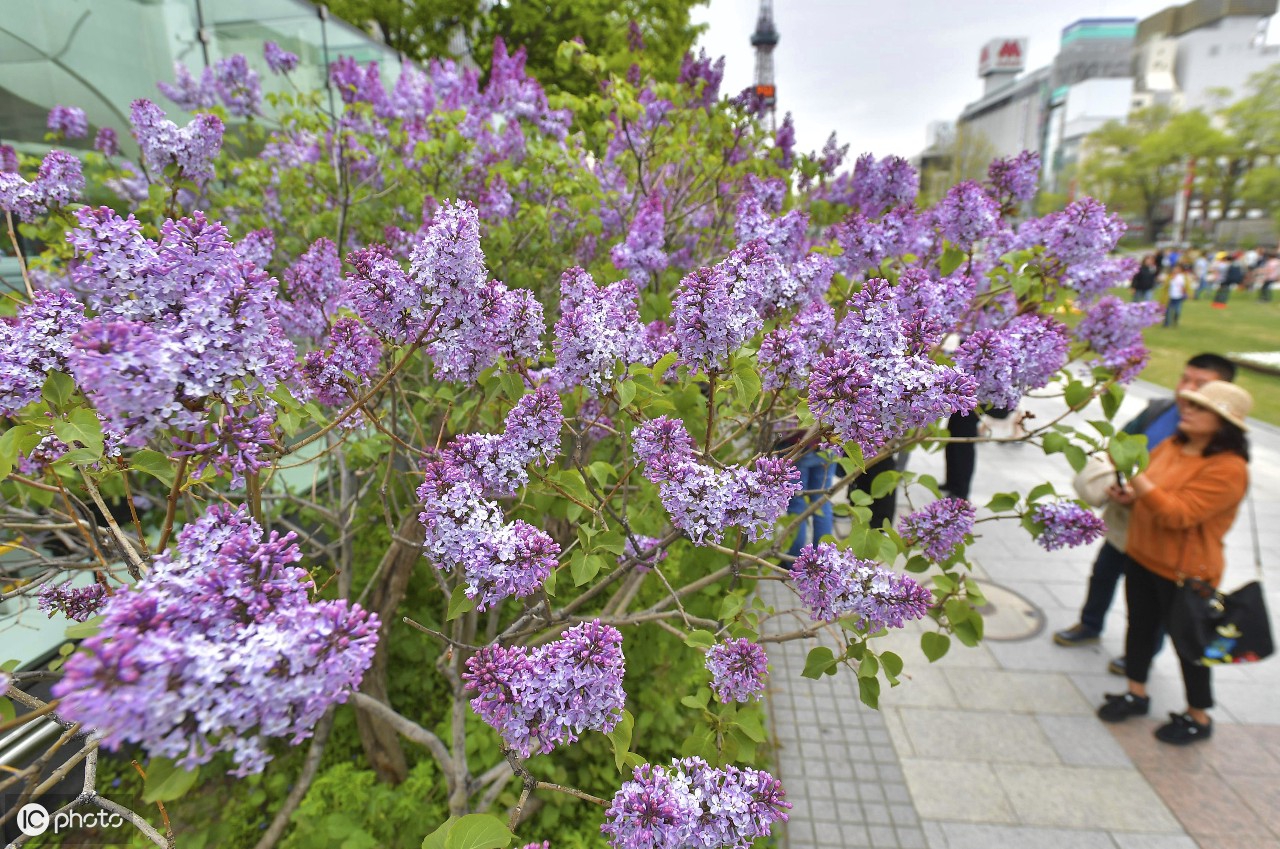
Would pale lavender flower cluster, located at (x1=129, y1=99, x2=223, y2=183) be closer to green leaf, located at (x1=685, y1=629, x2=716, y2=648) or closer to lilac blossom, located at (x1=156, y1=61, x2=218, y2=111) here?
green leaf, located at (x1=685, y1=629, x2=716, y2=648)

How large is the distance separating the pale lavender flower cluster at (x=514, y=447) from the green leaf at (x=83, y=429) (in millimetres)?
741

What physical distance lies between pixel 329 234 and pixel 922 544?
3.93 metres

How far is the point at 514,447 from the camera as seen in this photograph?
1740 millimetres

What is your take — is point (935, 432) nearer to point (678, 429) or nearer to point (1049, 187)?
point (678, 429)

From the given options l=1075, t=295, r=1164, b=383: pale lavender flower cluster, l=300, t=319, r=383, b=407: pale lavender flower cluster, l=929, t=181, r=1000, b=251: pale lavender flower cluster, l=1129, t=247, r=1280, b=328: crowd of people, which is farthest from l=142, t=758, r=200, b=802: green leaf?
l=1129, t=247, r=1280, b=328: crowd of people

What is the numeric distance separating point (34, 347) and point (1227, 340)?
23.3 m

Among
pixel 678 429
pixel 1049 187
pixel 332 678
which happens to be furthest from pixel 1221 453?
pixel 1049 187

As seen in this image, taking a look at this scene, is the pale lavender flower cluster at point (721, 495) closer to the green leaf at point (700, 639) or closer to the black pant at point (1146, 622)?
the green leaf at point (700, 639)

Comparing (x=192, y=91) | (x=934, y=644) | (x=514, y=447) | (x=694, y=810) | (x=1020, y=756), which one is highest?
(x=192, y=91)

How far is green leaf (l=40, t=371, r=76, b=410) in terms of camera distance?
54.9 inches

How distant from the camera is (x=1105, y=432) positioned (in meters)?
2.32

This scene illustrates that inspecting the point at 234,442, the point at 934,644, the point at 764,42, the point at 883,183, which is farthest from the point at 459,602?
the point at 764,42

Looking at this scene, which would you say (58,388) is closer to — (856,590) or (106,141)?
(856,590)

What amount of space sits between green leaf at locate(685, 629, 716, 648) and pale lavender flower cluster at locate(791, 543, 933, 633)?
0.32 meters
